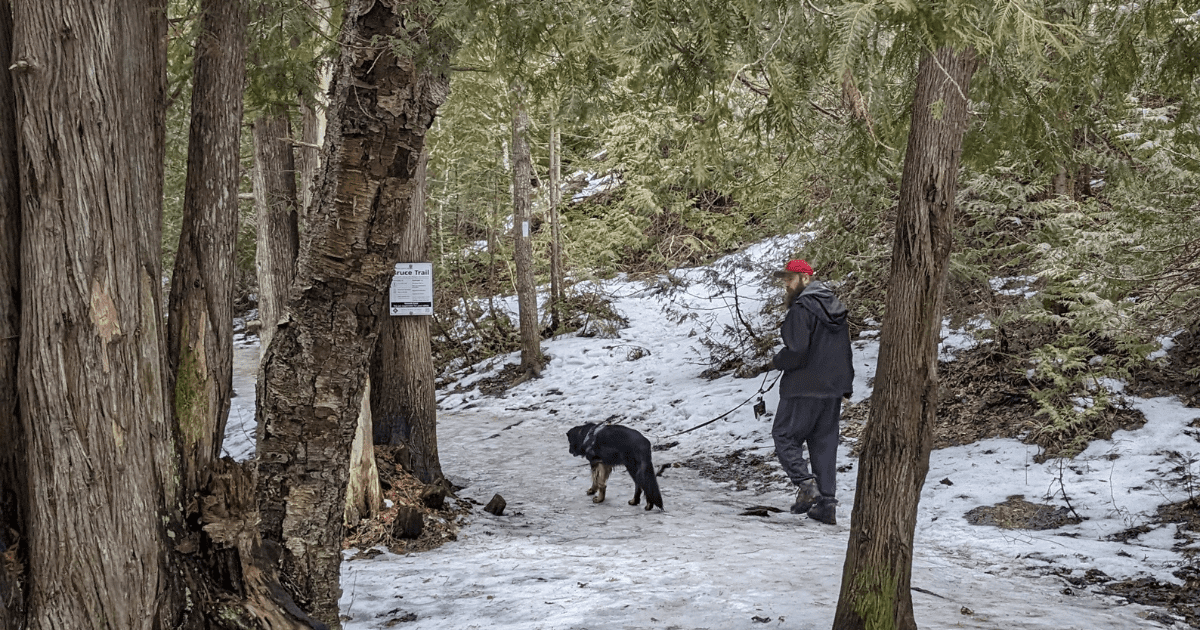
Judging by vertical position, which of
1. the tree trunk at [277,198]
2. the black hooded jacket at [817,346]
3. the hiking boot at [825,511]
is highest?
the tree trunk at [277,198]

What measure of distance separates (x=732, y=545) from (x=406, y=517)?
2493 millimetres

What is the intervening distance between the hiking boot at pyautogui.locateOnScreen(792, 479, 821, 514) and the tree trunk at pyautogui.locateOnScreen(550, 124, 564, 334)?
9.82 m

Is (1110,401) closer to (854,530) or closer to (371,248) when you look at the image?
(854,530)

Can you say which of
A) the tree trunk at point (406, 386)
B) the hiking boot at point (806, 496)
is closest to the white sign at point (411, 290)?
the tree trunk at point (406, 386)

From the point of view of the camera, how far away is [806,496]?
7105mm

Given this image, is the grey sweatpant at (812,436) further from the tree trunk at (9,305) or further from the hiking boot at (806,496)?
the tree trunk at (9,305)

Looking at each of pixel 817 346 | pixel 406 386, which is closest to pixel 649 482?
pixel 817 346

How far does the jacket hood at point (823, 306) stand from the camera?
6.90 meters

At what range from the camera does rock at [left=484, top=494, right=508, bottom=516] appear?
7395 millimetres

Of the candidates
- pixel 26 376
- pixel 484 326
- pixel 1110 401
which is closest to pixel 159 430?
pixel 26 376

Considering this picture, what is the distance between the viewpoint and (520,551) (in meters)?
6.13

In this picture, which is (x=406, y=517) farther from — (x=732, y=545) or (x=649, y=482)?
(x=732, y=545)

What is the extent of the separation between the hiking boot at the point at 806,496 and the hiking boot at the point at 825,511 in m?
0.10

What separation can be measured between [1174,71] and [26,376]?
19.1 ft
